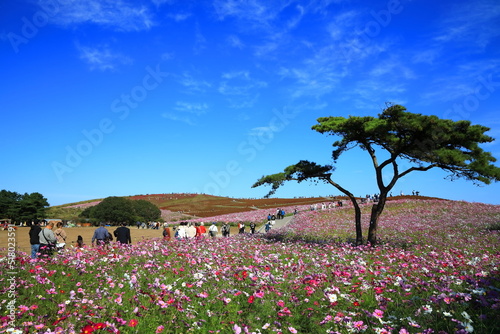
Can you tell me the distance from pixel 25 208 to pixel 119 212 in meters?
13.8

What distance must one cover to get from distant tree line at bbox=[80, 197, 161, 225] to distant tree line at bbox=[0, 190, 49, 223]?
7.02 meters

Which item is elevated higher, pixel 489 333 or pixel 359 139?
pixel 359 139

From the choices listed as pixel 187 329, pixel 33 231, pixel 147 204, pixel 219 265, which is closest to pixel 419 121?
pixel 219 265

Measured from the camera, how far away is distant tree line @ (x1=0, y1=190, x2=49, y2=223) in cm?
4809

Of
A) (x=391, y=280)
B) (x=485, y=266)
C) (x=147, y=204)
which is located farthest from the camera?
(x=147, y=204)

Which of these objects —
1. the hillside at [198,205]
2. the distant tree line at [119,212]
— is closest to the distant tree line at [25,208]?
the distant tree line at [119,212]

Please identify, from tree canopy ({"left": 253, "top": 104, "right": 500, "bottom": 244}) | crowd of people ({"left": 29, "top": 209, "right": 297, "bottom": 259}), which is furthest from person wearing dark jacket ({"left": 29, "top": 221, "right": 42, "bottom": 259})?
tree canopy ({"left": 253, "top": 104, "right": 500, "bottom": 244})

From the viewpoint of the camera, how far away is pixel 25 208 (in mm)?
48656

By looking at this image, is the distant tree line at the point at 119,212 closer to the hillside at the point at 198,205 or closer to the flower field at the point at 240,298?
the hillside at the point at 198,205

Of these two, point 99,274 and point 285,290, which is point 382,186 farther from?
point 99,274

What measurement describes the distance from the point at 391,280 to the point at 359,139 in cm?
1087

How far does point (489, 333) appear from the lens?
4723 millimetres

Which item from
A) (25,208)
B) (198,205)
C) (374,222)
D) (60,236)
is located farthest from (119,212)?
(374,222)

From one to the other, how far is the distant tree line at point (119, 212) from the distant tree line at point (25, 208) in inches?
276
